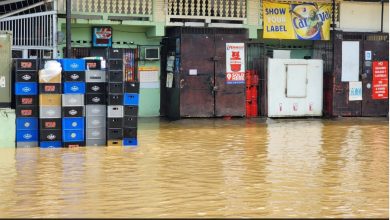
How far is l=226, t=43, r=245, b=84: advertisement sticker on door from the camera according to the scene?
21.6 m

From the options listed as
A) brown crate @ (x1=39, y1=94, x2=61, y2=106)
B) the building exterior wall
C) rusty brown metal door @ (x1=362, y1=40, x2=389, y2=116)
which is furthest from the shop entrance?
brown crate @ (x1=39, y1=94, x2=61, y2=106)

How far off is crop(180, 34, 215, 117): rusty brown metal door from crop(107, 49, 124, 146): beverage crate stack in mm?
7560

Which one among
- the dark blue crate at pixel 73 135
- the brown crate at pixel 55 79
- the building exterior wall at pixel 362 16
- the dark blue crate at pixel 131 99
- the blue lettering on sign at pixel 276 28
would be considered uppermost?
the building exterior wall at pixel 362 16

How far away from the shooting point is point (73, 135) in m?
13.6

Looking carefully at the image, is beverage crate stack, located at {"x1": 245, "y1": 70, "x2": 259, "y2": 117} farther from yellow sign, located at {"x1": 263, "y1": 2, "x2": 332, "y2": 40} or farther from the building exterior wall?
the building exterior wall

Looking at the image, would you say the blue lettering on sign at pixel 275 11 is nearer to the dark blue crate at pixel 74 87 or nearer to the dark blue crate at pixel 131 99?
the dark blue crate at pixel 131 99

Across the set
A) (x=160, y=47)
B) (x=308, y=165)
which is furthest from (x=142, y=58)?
(x=308, y=165)

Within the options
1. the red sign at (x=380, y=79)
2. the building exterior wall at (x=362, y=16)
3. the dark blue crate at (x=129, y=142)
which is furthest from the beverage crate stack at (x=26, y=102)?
the red sign at (x=380, y=79)

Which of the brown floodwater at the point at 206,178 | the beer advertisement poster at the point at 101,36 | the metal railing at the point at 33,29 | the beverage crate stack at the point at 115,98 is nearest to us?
the brown floodwater at the point at 206,178

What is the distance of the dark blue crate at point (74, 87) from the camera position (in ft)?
44.3

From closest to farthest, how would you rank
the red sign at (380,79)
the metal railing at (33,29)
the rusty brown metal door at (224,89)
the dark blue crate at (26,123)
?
1. the dark blue crate at (26,123)
2. the metal railing at (33,29)
3. the rusty brown metal door at (224,89)
4. the red sign at (380,79)

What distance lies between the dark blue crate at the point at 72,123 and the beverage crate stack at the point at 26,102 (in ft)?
1.97

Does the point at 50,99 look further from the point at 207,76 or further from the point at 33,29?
the point at 207,76

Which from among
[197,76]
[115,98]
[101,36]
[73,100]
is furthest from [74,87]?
[197,76]
